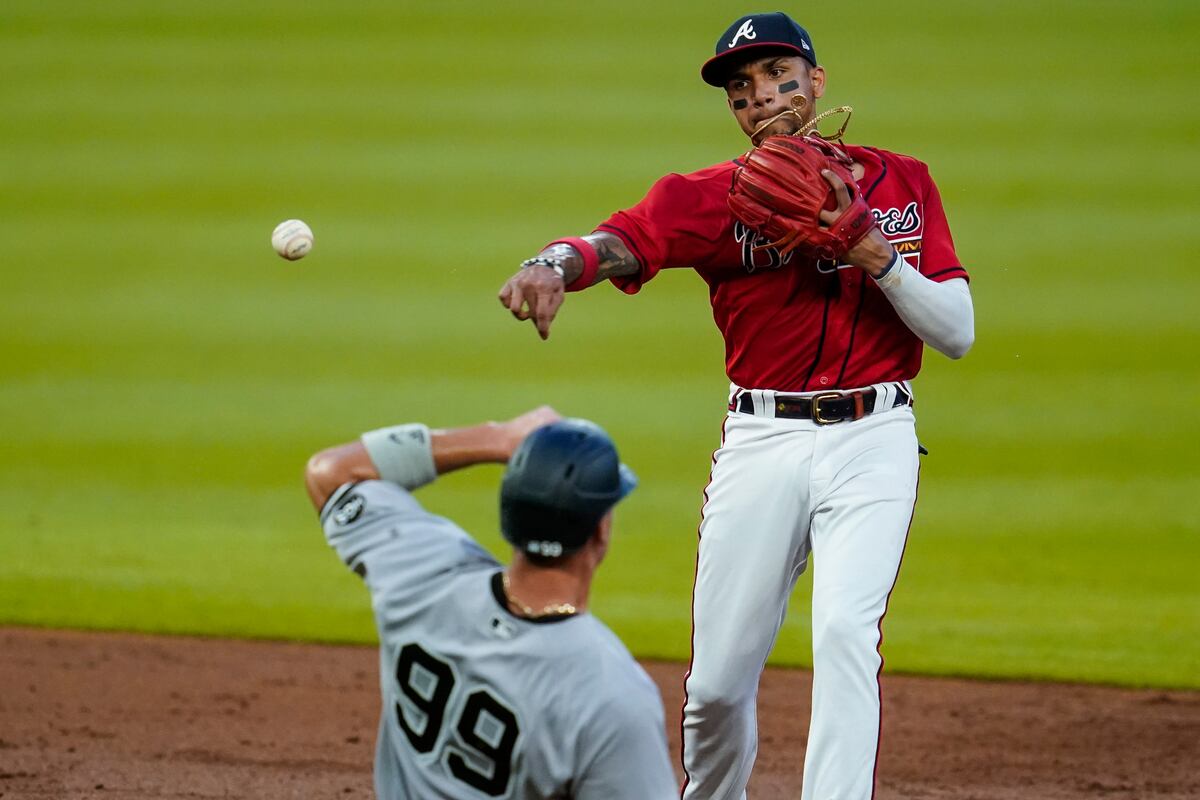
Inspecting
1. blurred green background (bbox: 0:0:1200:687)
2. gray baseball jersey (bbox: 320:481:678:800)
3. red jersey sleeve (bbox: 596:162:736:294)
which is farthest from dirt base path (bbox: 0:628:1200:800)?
gray baseball jersey (bbox: 320:481:678:800)

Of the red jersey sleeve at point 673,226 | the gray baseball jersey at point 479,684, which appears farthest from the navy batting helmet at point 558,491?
the red jersey sleeve at point 673,226

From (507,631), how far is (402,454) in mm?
347

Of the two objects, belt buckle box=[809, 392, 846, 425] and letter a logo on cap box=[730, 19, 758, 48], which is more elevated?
letter a logo on cap box=[730, 19, 758, 48]

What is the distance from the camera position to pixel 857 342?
3.67 m

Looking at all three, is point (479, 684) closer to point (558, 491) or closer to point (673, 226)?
point (558, 491)

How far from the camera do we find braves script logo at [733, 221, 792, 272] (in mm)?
3686

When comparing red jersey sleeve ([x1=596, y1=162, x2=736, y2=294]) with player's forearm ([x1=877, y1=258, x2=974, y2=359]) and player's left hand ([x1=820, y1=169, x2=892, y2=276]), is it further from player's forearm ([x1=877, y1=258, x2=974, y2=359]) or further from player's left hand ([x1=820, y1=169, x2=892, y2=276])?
player's forearm ([x1=877, y1=258, x2=974, y2=359])

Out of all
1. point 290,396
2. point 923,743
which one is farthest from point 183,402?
point 923,743

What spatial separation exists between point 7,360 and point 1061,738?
6724 millimetres

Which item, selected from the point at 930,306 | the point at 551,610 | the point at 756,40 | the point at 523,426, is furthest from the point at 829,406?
the point at 551,610

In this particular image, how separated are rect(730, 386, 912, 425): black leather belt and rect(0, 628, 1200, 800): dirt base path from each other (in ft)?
5.01

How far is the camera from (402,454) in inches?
92.8

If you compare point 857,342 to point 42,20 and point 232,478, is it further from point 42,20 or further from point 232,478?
point 42,20

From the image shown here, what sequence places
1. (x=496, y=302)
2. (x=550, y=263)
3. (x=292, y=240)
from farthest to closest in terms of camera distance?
(x=496, y=302) < (x=292, y=240) < (x=550, y=263)
